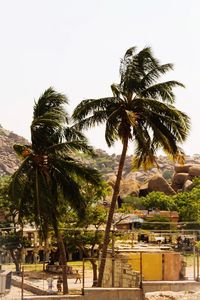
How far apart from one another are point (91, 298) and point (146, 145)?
826cm

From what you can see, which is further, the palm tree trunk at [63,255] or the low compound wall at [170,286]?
the palm tree trunk at [63,255]

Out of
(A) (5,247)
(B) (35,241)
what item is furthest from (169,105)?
(B) (35,241)

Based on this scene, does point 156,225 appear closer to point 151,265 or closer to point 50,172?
point 151,265

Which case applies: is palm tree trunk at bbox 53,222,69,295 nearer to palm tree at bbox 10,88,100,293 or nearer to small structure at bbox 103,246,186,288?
palm tree at bbox 10,88,100,293

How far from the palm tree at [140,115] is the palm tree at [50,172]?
1383 millimetres

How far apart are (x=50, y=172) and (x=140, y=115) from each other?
5339 millimetres

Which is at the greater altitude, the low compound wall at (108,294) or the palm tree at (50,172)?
the palm tree at (50,172)

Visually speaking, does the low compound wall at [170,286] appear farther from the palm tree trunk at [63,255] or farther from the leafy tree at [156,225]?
the leafy tree at [156,225]

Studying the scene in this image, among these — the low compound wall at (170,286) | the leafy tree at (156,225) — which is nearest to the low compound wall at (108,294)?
the low compound wall at (170,286)

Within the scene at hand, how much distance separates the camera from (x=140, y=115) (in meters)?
28.6

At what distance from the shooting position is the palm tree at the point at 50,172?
2702 cm

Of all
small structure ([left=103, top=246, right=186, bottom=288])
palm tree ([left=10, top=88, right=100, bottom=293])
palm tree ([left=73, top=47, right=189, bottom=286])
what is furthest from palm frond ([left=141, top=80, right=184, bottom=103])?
small structure ([left=103, top=246, right=186, bottom=288])

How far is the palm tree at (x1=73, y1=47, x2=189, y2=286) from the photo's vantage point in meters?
28.4

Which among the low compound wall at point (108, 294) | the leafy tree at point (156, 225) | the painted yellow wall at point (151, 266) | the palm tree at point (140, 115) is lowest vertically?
the low compound wall at point (108, 294)
